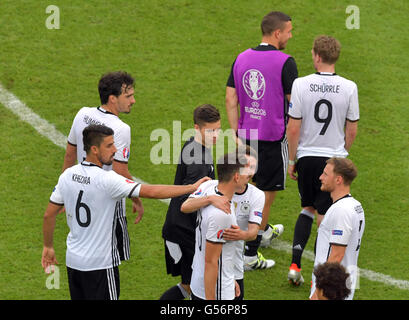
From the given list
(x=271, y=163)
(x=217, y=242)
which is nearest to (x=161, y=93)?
(x=271, y=163)

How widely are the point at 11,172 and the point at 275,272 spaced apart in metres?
3.78

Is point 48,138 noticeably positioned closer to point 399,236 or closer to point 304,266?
point 304,266

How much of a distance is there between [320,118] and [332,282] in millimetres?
2998

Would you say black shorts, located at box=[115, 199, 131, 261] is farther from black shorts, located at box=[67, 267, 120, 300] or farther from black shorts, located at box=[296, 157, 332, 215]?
black shorts, located at box=[296, 157, 332, 215]

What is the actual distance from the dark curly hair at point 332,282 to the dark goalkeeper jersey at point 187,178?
199 cm

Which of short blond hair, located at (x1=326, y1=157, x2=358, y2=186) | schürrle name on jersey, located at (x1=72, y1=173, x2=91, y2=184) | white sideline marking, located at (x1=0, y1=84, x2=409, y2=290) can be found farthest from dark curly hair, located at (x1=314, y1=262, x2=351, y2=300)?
white sideline marking, located at (x1=0, y1=84, x2=409, y2=290)

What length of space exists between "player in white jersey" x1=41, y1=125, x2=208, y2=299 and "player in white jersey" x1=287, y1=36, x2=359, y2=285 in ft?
6.31

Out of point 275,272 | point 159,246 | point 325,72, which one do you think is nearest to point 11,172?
point 159,246

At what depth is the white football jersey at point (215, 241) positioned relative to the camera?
6.06 m

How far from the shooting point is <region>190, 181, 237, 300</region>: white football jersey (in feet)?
19.9

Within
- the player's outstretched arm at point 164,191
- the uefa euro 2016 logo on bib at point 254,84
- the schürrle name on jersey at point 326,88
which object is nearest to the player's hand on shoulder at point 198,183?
the player's outstretched arm at point 164,191

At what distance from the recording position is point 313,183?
8.10 meters
